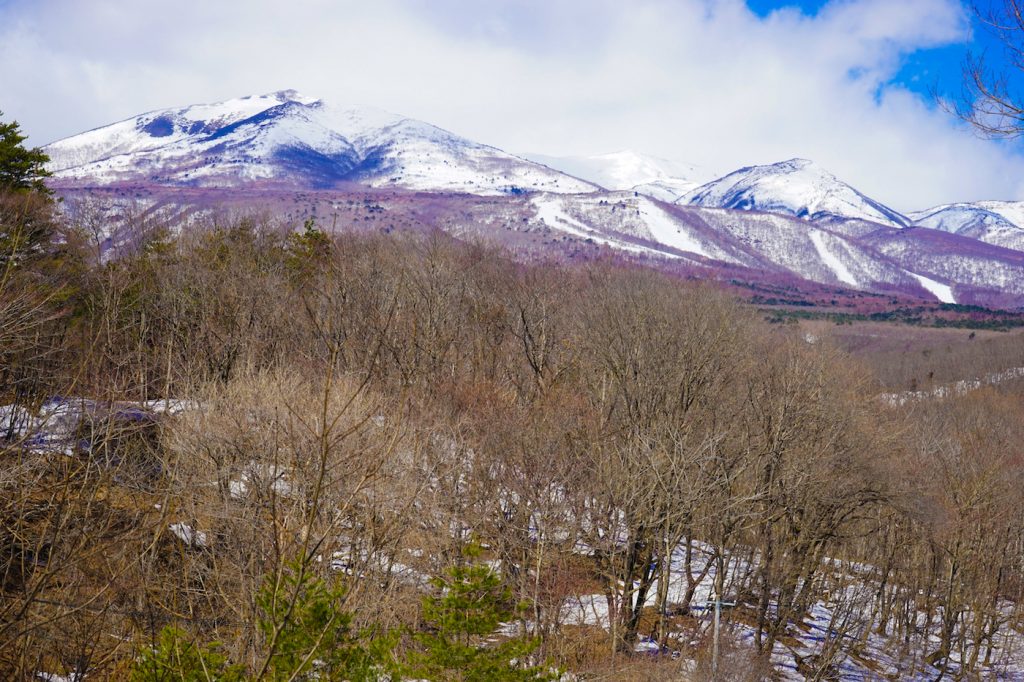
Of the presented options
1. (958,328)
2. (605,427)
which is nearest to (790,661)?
(605,427)

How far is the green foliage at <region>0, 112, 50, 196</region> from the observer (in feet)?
87.0

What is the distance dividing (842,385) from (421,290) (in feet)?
57.8

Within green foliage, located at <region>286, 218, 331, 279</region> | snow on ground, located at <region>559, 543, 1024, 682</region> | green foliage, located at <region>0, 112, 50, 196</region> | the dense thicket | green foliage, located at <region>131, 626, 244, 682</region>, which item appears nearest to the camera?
green foliage, located at <region>131, 626, 244, 682</region>

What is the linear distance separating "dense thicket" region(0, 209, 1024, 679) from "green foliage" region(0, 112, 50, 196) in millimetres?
4694

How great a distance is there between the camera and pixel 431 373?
27.9 meters

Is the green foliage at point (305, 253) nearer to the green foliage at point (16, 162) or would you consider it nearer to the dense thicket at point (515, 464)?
the dense thicket at point (515, 464)

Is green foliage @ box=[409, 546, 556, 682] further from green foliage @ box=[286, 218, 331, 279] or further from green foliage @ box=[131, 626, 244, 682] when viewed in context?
green foliage @ box=[286, 218, 331, 279]

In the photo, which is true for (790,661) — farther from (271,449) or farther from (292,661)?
(292,661)

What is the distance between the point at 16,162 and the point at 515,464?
75.3ft

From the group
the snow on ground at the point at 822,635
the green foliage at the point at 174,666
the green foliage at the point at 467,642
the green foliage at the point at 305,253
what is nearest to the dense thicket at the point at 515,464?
the green foliage at the point at 467,642

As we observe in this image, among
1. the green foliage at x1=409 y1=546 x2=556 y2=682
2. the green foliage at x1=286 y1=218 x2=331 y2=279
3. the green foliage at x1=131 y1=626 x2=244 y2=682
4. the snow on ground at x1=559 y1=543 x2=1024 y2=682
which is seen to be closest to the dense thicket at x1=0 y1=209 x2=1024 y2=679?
the green foliage at x1=409 y1=546 x2=556 y2=682

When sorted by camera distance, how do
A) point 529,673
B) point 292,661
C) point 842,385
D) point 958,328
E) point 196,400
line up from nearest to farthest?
point 292,661
point 529,673
point 196,400
point 842,385
point 958,328

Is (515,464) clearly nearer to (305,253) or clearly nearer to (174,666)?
(174,666)

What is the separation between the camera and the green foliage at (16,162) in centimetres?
2652
